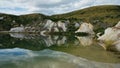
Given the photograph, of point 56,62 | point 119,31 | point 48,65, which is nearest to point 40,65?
point 48,65

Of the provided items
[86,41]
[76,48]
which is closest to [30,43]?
[76,48]

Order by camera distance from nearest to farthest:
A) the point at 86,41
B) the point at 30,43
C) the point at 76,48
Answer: the point at 76,48 < the point at 30,43 < the point at 86,41

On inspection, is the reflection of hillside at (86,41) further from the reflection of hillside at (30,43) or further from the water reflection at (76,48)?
the reflection of hillside at (30,43)

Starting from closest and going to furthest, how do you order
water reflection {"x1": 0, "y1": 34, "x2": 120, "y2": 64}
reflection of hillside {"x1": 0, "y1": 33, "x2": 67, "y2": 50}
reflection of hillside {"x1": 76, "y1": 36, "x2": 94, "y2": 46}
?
water reflection {"x1": 0, "y1": 34, "x2": 120, "y2": 64}, reflection of hillside {"x1": 0, "y1": 33, "x2": 67, "y2": 50}, reflection of hillside {"x1": 76, "y1": 36, "x2": 94, "y2": 46}

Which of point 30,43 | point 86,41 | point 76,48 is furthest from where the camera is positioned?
point 86,41

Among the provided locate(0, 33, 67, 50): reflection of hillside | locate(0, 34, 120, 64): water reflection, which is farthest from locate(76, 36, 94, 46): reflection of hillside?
locate(0, 33, 67, 50): reflection of hillside

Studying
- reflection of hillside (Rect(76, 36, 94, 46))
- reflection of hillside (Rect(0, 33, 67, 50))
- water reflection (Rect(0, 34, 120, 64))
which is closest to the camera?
water reflection (Rect(0, 34, 120, 64))

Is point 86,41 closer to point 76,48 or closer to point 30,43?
point 30,43

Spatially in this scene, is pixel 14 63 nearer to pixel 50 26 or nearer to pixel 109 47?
pixel 109 47

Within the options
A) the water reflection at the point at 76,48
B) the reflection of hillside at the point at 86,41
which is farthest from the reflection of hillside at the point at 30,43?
the reflection of hillside at the point at 86,41

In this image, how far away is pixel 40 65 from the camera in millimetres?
21828

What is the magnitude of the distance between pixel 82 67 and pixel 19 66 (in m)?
4.96

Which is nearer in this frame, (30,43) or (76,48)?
(76,48)

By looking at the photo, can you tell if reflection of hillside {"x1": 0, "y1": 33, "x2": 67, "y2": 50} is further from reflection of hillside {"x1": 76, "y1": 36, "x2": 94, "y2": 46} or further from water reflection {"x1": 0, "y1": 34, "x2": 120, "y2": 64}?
reflection of hillside {"x1": 76, "y1": 36, "x2": 94, "y2": 46}
